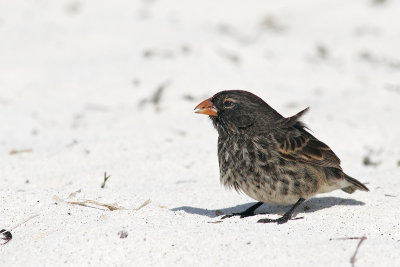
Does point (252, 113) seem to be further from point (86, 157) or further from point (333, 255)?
point (86, 157)

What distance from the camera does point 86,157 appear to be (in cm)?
697

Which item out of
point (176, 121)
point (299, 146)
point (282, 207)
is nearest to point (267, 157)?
point (299, 146)

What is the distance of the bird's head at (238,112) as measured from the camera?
5289 millimetres

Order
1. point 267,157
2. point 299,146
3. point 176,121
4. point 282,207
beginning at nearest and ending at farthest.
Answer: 1. point 267,157
2. point 299,146
3. point 282,207
4. point 176,121

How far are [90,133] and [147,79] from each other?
7.87 feet

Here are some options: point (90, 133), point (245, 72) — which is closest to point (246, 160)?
point (90, 133)

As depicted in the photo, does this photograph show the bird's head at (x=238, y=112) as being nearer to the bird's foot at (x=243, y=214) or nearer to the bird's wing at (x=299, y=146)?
the bird's wing at (x=299, y=146)

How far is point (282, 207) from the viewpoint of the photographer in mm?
5648

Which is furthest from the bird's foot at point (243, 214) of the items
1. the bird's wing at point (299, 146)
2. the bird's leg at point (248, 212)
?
the bird's wing at point (299, 146)

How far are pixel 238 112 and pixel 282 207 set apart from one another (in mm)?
1004

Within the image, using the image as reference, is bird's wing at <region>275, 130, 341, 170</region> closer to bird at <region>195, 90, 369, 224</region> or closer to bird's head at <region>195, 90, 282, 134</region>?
bird at <region>195, 90, 369, 224</region>

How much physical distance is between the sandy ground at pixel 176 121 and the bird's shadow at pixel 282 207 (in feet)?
0.09

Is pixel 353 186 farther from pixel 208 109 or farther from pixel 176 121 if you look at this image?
pixel 176 121

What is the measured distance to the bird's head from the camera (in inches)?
208
